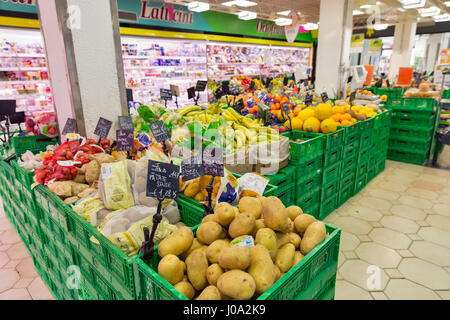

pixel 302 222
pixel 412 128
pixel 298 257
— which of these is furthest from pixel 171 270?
pixel 412 128

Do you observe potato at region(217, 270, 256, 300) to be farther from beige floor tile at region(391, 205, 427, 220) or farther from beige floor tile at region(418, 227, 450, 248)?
beige floor tile at region(391, 205, 427, 220)

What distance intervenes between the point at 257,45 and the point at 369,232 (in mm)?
9814

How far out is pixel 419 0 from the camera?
7.40 m

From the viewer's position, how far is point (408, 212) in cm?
381

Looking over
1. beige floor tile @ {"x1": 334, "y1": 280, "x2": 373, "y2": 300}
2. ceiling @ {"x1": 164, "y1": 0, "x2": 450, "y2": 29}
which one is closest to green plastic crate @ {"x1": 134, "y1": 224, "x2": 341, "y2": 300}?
beige floor tile @ {"x1": 334, "y1": 280, "x2": 373, "y2": 300}

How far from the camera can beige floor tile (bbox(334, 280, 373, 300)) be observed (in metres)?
2.38

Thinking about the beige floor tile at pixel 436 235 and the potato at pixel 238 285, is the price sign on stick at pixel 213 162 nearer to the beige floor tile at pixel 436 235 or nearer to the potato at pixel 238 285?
the potato at pixel 238 285

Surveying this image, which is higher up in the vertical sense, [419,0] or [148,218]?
[419,0]

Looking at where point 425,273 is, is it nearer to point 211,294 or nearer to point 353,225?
point 353,225

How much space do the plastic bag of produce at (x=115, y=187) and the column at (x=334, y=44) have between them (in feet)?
16.1

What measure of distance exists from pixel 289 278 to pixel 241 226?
0.29 metres

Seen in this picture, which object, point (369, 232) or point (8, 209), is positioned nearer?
point (369, 232)

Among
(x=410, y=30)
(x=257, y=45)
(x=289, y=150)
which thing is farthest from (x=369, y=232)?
(x=410, y=30)
